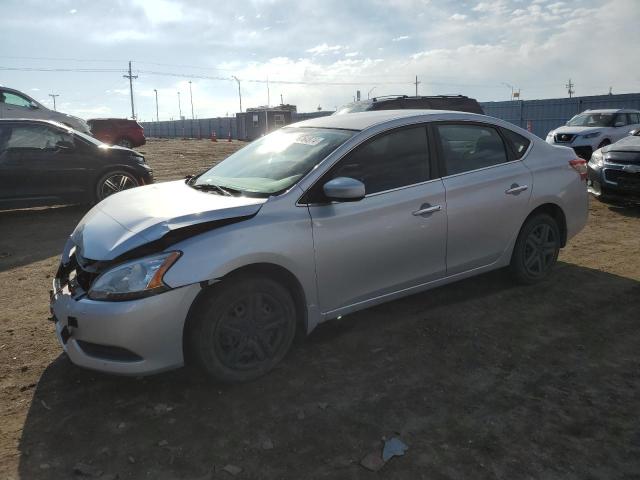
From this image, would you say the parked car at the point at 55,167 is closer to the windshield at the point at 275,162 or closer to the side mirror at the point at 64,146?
the side mirror at the point at 64,146

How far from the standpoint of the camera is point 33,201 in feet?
26.6

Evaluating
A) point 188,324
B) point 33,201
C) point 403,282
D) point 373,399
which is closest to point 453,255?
point 403,282

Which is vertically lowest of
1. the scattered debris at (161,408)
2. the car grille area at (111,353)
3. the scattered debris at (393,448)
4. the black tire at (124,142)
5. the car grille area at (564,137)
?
the scattered debris at (393,448)

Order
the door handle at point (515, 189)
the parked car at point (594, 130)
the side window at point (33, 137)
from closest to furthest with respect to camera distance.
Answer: the door handle at point (515, 189)
the side window at point (33, 137)
the parked car at point (594, 130)

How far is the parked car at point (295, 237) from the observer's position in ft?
9.64

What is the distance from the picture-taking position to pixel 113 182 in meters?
8.82

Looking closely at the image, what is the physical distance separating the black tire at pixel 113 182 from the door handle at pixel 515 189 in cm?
641

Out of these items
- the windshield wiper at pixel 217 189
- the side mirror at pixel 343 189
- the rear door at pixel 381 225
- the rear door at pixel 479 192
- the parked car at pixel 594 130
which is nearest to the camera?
the side mirror at pixel 343 189

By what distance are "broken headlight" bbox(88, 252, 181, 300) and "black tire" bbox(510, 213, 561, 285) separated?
3.14 meters

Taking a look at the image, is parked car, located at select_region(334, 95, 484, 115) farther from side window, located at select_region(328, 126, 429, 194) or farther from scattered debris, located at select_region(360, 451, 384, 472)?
scattered debris, located at select_region(360, 451, 384, 472)

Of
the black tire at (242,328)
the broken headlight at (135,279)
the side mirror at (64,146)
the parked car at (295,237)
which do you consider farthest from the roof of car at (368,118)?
the side mirror at (64,146)

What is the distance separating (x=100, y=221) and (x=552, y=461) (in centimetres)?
301

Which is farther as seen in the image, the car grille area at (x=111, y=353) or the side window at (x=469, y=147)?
the side window at (x=469, y=147)

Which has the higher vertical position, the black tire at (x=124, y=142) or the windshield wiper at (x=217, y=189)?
the black tire at (x=124, y=142)
